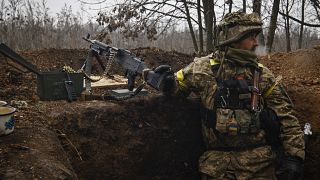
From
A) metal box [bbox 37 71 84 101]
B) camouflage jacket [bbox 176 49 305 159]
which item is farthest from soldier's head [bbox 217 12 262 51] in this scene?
metal box [bbox 37 71 84 101]

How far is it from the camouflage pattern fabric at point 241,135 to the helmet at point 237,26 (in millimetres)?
293

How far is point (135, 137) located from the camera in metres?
4.54

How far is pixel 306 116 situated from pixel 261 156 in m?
1.35

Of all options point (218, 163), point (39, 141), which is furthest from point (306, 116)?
point (39, 141)

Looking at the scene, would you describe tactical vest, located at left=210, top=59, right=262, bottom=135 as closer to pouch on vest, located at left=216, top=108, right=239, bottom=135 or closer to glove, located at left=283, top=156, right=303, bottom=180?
pouch on vest, located at left=216, top=108, right=239, bottom=135

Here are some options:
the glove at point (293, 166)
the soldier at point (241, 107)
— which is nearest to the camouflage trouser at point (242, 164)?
the soldier at point (241, 107)

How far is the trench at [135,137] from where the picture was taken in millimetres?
4270

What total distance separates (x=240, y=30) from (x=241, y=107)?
79cm

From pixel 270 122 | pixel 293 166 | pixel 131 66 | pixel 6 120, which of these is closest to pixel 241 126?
pixel 270 122

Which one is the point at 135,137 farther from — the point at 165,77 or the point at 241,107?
the point at 241,107

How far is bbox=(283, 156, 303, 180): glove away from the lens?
11.7 feet

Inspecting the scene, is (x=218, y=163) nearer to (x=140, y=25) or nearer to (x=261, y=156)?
(x=261, y=156)

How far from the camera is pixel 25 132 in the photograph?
3.52m

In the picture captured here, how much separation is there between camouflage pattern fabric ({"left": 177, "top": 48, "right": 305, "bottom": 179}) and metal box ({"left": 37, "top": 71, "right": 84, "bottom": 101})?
201 cm
